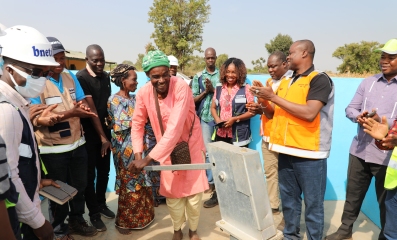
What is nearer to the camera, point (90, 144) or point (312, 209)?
point (312, 209)

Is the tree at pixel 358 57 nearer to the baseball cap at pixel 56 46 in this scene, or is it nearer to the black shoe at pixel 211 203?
the black shoe at pixel 211 203

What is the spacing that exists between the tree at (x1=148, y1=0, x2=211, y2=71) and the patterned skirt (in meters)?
25.4

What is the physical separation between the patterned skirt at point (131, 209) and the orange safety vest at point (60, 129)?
699mm

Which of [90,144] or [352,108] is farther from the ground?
[352,108]

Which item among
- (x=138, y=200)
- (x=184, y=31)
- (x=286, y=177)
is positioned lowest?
(x=138, y=200)

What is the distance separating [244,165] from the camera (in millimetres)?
1028

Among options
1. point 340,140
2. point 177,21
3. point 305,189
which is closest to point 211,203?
point 305,189

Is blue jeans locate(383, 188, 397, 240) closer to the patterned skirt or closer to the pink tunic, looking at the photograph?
the pink tunic

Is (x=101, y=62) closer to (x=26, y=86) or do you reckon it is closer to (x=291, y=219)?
(x=26, y=86)

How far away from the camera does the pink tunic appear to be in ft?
7.72

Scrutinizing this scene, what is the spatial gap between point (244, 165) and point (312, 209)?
5.36 ft

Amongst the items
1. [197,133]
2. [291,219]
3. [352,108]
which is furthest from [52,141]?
[352,108]

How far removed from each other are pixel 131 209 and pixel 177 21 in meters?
27.7

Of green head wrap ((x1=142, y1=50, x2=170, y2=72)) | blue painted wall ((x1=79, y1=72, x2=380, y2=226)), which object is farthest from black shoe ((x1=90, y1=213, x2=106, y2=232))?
blue painted wall ((x1=79, y1=72, x2=380, y2=226))
